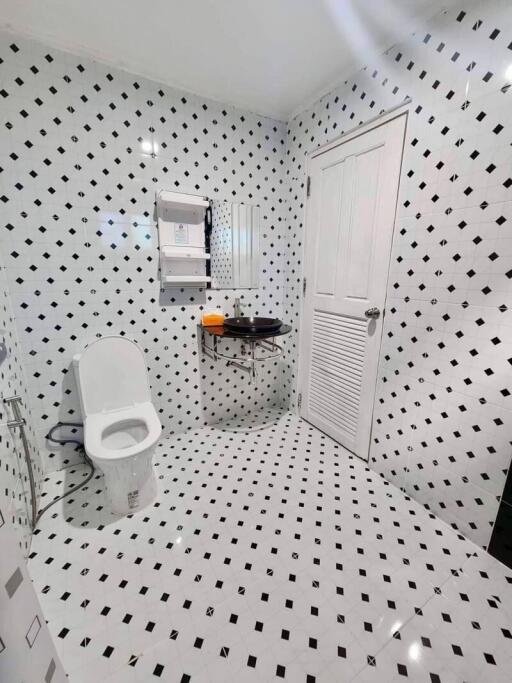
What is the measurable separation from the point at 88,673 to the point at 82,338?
4.94ft

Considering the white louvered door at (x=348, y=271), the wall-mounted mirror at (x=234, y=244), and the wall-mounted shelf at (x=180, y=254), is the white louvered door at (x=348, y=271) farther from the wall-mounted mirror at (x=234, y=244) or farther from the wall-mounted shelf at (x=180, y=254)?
the wall-mounted shelf at (x=180, y=254)

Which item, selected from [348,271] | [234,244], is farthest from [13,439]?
[348,271]

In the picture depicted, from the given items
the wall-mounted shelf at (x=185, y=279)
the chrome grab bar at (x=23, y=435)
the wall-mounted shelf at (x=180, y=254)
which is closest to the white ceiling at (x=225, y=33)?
the wall-mounted shelf at (x=180, y=254)

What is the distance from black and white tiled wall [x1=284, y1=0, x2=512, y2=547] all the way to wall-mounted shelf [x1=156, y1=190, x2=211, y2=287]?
43.5 inches

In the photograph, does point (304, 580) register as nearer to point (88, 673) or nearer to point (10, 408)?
point (88, 673)

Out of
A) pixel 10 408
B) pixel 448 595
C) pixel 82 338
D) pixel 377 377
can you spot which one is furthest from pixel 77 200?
pixel 448 595

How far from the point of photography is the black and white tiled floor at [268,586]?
1.01 m

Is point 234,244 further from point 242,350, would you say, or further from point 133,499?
point 133,499

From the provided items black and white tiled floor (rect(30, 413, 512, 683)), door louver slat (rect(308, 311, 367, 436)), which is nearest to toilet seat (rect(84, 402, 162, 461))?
black and white tiled floor (rect(30, 413, 512, 683))

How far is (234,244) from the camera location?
88.0 inches

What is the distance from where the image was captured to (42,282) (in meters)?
1.68

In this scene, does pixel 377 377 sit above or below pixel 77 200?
below

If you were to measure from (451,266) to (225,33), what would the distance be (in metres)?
1.58

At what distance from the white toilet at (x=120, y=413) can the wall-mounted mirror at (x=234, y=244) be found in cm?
84
